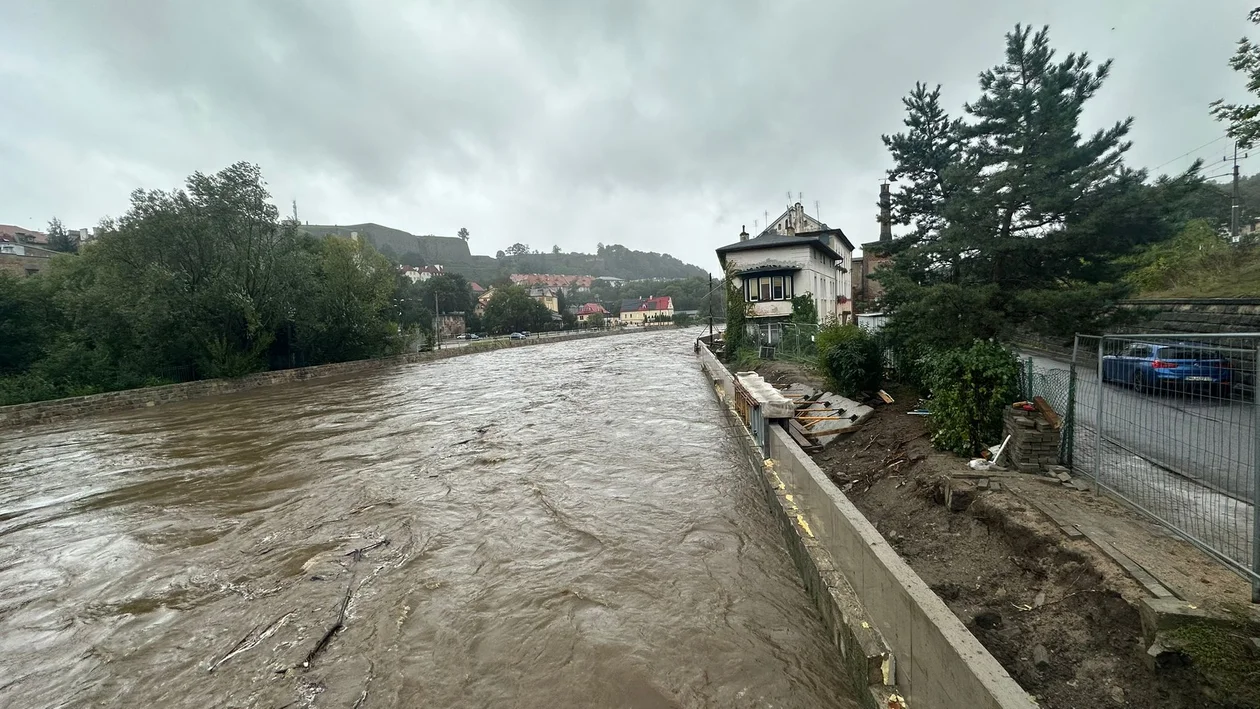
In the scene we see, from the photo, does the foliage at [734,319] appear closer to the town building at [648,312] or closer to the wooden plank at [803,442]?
the wooden plank at [803,442]

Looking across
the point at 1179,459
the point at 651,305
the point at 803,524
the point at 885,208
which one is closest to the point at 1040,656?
the point at 803,524

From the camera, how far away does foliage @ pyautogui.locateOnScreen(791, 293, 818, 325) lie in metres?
26.3

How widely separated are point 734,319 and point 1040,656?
74.8 feet

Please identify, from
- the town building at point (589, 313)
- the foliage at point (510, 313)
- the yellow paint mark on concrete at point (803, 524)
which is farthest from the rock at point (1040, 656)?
the town building at point (589, 313)

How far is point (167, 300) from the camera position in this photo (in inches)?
838

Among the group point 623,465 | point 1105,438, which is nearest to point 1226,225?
point 1105,438

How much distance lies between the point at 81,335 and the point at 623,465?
25.4 meters

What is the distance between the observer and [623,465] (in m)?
8.47

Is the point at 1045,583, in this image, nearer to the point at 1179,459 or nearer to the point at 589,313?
the point at 1179,459

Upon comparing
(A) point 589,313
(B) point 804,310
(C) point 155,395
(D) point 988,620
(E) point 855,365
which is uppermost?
(A) point 589,313

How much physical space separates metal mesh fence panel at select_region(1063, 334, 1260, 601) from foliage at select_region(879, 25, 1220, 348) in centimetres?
173

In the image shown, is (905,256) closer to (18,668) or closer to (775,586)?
(775,586)

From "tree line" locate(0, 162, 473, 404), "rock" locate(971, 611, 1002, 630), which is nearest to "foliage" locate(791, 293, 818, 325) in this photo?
"rock" locate(971, 611, 1002, 630)

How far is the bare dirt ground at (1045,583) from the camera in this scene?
274cm
